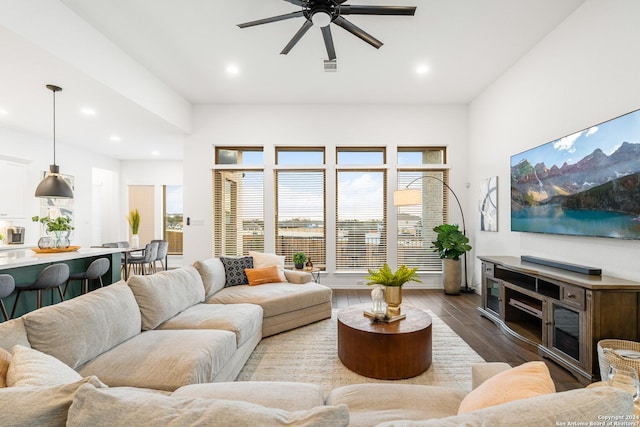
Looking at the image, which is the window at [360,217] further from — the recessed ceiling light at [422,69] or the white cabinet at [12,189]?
the white cabinet at [12,189]

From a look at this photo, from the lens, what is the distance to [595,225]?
278cm

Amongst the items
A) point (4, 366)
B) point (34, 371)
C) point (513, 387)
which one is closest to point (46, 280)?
point (4, 366)

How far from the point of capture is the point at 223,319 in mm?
2623

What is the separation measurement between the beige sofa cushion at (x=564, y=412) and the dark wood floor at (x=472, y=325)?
7.10ft

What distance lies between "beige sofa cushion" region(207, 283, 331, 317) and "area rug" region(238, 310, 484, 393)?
1.01ft

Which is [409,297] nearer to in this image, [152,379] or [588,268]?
[588,268]

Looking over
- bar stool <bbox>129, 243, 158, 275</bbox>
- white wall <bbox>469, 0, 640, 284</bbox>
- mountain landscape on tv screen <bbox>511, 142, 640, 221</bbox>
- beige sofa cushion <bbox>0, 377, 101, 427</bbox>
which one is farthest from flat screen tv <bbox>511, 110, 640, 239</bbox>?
bar stool <bbox>129, 243, 158, 275</bbox>

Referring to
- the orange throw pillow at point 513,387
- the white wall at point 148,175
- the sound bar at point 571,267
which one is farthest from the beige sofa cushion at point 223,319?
the white wall at point 148,175

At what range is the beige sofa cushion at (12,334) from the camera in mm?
1407

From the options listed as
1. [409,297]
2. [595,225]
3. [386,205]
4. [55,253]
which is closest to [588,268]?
[595,225]

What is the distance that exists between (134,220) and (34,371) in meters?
8.05

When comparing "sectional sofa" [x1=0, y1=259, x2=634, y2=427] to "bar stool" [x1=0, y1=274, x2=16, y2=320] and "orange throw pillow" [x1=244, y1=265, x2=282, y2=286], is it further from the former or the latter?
"bar stool" [x1=0, y1=274, x2=16, y2=320]

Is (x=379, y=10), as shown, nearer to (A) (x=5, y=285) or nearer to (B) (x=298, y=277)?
(B) (x=298, y=277)

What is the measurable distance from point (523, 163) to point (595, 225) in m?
1.30
